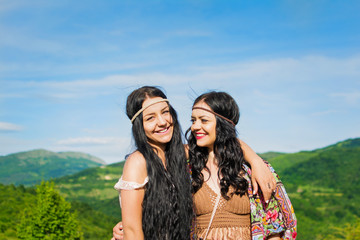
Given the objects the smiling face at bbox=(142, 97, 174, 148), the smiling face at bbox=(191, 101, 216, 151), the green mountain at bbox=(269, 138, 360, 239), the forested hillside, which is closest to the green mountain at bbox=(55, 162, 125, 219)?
the forested hillside

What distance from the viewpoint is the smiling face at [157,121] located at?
3.68m

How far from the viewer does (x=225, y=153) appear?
419 centimetres

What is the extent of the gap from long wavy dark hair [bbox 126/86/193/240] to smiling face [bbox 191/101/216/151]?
0.22 m

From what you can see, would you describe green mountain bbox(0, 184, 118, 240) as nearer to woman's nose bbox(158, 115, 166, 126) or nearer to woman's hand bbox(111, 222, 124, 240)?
woman's hand bbox(111, 222, 124, 240)

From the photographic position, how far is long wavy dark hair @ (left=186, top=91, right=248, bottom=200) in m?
4.07

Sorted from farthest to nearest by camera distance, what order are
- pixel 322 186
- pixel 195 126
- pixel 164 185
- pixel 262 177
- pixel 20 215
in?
pixel 322 186
pixel 20 215
pixel 195 126
pixel 262 177
pixel 164 185

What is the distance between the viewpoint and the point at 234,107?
4.18m

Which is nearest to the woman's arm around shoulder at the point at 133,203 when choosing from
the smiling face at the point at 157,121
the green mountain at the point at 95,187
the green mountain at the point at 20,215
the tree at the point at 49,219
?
the smiling face at the point at 157,121

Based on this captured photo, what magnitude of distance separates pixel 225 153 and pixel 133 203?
1326 millimetres

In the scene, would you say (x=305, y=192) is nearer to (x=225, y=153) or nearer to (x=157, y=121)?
(x=225, y=153)

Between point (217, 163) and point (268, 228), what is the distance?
3.12ft

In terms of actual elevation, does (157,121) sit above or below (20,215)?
above

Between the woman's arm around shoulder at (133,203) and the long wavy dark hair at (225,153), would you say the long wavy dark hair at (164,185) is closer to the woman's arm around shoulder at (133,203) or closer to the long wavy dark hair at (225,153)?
the woman's arm around shoulder at (133,203)

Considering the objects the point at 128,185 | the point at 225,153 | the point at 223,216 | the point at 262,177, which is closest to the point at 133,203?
the point at 128,185
